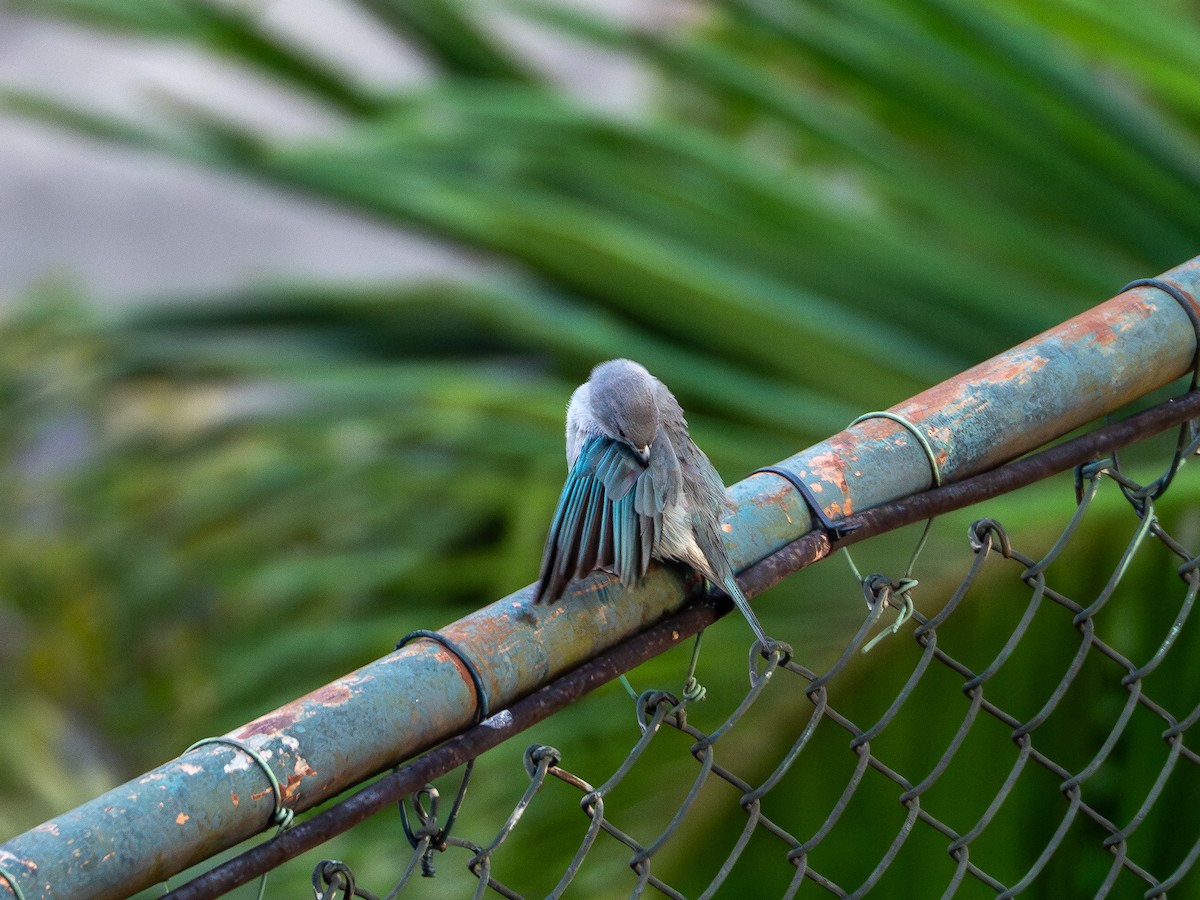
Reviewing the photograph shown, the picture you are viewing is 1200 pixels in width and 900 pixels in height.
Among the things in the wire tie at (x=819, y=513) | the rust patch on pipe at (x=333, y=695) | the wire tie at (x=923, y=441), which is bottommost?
the rust patch on pipe at (x=333, y=695)

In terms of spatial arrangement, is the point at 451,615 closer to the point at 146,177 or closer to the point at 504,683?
the point at 504,683

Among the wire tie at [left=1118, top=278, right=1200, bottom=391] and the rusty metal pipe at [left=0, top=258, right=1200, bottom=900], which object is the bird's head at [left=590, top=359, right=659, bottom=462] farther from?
the wire tie at [left=1118, top=278, right=1200, bottom=391]

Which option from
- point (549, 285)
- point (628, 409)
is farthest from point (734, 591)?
point (549, 285)

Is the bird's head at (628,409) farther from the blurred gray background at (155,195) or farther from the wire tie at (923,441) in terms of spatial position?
the blurred gray background at (155,195)

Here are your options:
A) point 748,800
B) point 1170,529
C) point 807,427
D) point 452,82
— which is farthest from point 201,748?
point 452,82

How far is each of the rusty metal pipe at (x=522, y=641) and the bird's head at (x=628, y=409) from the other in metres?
0.10

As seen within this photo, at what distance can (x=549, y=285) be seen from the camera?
1953 millimetres

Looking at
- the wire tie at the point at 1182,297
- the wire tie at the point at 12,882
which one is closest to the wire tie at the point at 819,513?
the wire tie at the point at 1182,297

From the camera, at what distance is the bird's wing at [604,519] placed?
711mm

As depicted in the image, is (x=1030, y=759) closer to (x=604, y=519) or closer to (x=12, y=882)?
(x=604, y=519)

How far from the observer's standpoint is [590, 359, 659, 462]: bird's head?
2.84 ft

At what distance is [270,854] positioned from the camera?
1.93ft

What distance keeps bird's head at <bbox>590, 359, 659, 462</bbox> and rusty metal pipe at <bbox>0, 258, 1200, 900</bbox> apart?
4.1 inches

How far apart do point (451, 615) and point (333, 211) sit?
0.67m
